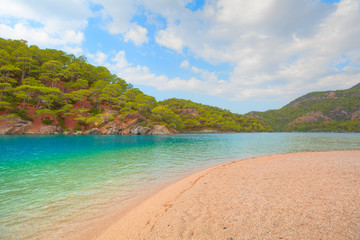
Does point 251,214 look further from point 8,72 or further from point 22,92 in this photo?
point 8,72

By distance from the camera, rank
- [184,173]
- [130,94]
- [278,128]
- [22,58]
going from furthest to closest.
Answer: [278,128]
[130,94]
[22,58]
[184,173]

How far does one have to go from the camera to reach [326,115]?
527 ft

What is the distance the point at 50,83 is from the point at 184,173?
76.9m

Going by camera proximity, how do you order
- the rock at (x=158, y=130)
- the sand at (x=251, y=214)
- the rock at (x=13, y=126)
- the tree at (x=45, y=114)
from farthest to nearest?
the rock at (x=158, y=130) < the tree at (x=45, y=114) < the rock at (x=13, y=126) < the sand at (x=251, y=214)

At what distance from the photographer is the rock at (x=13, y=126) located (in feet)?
133

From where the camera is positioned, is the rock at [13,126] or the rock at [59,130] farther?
the rock at [59,130]

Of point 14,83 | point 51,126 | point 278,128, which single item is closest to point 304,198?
point 51,126

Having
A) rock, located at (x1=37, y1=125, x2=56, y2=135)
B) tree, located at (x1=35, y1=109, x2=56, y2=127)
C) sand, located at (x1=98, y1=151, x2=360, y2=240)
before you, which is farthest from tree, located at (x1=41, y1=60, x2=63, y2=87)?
sand, located at (x1=98, y1=151, x2=360, y2=240)

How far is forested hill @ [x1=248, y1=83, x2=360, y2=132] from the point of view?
14200cm

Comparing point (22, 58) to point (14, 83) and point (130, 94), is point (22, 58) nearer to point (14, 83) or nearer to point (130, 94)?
point (14, 83)

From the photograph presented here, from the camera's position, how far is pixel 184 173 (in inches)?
403

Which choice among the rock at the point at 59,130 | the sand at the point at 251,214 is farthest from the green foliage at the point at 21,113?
the sand at the point at 251,214

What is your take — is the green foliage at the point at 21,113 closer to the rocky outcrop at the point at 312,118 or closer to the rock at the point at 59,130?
the rock at the point at 59,130

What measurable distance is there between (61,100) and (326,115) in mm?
233104
